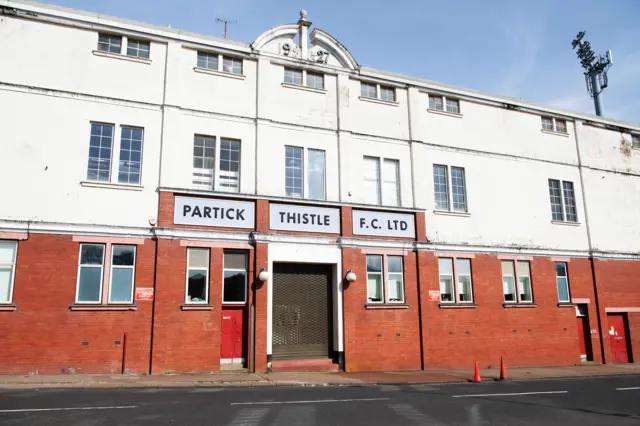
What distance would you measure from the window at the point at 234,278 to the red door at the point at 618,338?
17.1 m

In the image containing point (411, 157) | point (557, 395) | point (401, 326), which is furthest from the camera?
point (411, 157)

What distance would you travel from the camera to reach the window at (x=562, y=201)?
24000 mm

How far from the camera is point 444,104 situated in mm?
22484

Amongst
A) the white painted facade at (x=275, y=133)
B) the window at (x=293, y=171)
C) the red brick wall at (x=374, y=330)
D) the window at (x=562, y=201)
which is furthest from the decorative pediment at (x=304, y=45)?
the window at (x=562, y=201)

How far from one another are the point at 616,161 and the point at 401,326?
51.1 feet

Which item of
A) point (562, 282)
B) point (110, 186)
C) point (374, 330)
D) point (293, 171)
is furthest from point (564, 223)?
point (110, 186)

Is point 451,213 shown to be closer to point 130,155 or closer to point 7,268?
point 130,155

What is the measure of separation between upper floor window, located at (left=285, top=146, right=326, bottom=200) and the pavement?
6.39 metres

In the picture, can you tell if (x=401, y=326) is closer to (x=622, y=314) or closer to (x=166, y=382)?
(x=166, y=382)

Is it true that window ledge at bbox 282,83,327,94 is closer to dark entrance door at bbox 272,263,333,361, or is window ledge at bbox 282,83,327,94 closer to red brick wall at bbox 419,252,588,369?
dark entrance door at bbox 272,263,333,361

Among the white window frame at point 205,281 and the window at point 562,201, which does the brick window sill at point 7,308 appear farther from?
the window at point 562,201

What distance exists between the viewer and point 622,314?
948 inches

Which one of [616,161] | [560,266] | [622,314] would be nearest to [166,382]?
[560,266]

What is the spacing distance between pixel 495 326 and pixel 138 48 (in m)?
17.2
